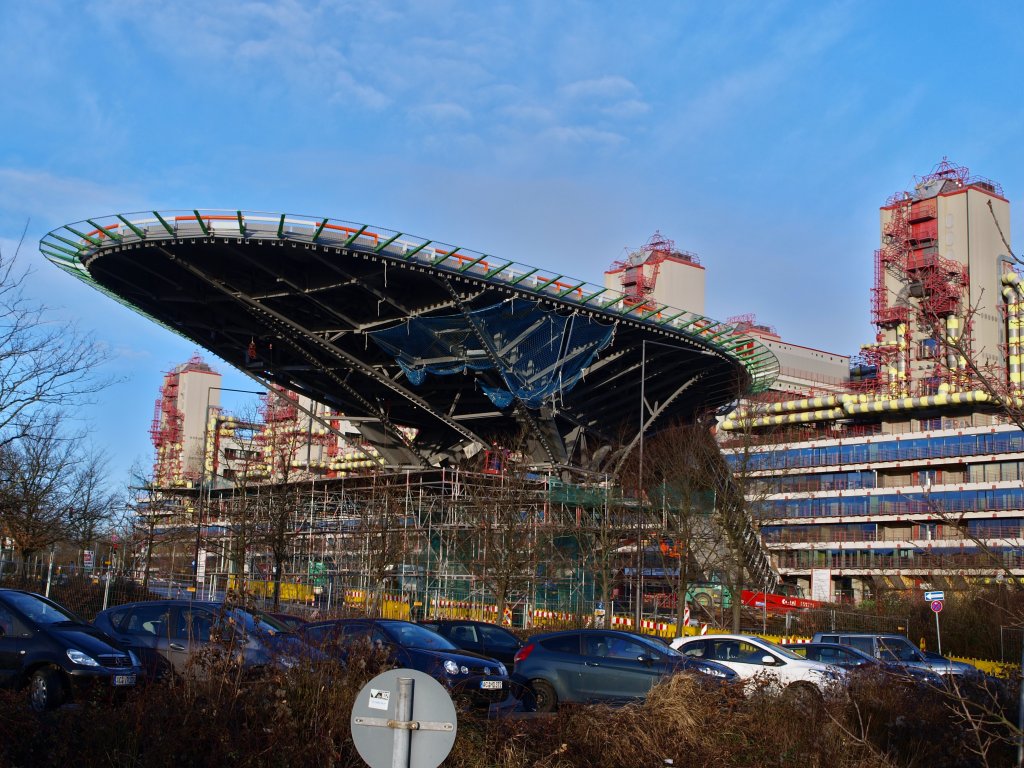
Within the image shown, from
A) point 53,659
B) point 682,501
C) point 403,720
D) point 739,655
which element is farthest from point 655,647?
point 682,501

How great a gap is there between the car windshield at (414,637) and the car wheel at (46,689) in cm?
489

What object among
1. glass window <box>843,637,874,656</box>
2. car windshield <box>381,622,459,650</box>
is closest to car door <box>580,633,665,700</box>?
car windshield <box>381,622,459,650</box>

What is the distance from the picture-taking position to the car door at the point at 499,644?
2222 centimetres

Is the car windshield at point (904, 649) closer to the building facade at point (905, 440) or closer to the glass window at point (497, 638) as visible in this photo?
the glass window at point (497, 638)

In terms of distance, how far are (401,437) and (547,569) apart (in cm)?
1574

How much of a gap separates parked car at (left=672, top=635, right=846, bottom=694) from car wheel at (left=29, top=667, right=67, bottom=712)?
10.9m

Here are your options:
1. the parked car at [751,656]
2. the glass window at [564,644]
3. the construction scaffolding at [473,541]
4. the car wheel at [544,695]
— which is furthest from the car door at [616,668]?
the construction scaffolding at [473,541]

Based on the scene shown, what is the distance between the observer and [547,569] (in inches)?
1902

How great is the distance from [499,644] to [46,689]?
10811 mm

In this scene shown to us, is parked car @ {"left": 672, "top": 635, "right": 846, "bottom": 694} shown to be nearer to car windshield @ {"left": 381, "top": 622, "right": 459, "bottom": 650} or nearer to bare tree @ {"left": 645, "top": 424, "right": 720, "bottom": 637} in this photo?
car windshield @ {"left": 381, "top": 622, "right": 459, "bottom": 650}

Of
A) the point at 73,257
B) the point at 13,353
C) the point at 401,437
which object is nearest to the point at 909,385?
the point at 401,437

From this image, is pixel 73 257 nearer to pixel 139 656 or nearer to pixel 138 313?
pixel 138 313

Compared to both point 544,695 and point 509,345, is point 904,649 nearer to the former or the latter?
point 544,695

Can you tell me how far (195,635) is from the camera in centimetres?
1437
